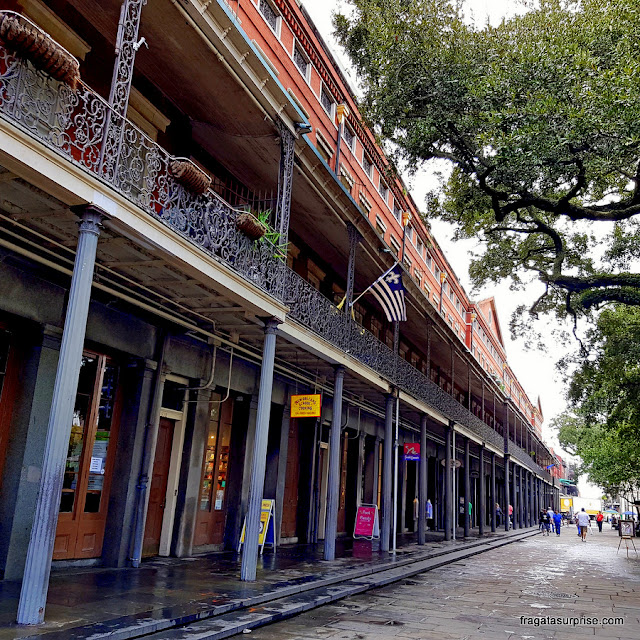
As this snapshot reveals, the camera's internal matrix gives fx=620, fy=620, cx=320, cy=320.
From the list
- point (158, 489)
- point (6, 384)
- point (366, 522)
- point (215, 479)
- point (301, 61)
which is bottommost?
point (366, 522)

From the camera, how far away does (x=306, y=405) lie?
12.7 metres

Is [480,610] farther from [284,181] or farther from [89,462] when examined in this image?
[284,181]

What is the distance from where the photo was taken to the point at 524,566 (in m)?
16.2

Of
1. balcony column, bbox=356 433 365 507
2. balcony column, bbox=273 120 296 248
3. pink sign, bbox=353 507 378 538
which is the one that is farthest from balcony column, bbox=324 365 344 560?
balcony column, bbox=356 433 365 507

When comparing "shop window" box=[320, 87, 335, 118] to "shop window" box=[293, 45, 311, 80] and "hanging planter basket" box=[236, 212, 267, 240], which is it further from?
"hanging planter basket" box=[236, 212, 267, 240]

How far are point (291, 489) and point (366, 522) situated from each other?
3.23m

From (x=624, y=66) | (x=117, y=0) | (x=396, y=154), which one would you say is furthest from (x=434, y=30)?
(x=117, y=0)

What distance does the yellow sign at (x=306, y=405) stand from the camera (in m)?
12.5

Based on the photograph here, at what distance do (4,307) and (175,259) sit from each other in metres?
2.40

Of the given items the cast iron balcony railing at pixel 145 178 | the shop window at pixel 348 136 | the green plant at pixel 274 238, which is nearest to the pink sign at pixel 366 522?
the cast iron balcony railing at pixel 145 178

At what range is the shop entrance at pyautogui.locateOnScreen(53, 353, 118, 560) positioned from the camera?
31.0 feet

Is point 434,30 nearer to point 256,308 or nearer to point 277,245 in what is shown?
point 277,245

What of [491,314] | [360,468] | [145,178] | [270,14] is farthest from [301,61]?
[491,314]

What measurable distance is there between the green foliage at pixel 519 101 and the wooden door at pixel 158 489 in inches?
368
